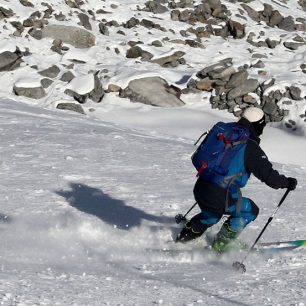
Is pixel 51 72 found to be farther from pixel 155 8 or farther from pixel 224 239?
pixel 224 239

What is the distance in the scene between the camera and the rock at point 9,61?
1997 centimetres

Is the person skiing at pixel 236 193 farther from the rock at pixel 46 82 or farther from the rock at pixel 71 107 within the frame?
the rock at pixel 46 82

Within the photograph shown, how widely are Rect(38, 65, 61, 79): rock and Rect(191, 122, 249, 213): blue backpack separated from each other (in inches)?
594

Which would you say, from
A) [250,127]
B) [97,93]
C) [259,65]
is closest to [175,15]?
[259,65]

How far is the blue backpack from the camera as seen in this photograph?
523 centimetres

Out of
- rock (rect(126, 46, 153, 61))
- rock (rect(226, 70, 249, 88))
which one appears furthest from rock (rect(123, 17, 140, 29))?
rock (rect(226, 70, 249, 88))

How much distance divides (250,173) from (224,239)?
785 mm

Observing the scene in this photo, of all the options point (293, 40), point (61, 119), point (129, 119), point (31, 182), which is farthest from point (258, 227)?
point (293, 40)

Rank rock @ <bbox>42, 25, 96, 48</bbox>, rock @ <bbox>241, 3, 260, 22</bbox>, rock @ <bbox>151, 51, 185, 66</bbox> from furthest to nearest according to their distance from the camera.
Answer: rock @ <bbox>241, 3, 260, 22</bbox> < rock @ <bbox>42, 25, 96, 48</bbox> < rock @ <bbox>151, 51, 185, 66</bbox>

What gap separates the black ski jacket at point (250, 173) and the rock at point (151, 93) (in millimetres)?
13423

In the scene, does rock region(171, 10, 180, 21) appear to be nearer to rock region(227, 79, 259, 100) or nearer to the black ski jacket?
rock region(227, 79, 259, 100)

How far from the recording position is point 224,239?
5.80 meters

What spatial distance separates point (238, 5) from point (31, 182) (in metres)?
20.1

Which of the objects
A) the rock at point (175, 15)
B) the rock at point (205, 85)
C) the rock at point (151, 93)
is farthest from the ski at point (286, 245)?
the rock at point (175, 15)
